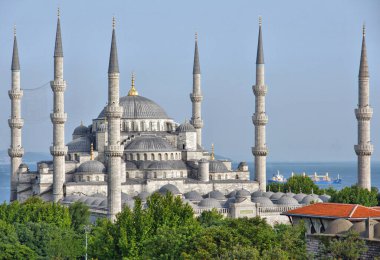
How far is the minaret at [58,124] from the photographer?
63344 mm

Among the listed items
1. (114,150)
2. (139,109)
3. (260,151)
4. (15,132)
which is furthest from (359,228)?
(139,109)

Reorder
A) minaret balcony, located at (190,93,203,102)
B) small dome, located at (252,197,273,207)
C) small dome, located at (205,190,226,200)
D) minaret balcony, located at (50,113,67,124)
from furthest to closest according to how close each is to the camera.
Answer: minaret balcony, located at (190,93,203,102) < small dome, located at (205,190,226,200) < minaret balcony, located at (50,113,67,124) < small dome, located at (252,197,273,207)

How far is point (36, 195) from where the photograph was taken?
216 ft

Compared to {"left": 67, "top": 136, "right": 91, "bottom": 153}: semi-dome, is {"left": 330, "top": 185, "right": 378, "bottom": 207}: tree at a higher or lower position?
lower

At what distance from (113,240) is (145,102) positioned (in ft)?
97.4

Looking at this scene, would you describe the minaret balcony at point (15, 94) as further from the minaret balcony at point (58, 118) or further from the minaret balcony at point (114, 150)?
the minaret balcony at point (114, 150)

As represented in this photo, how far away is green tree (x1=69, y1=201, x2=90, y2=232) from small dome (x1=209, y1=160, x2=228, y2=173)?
1471 cm

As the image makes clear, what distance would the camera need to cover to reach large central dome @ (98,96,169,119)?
72375 mm

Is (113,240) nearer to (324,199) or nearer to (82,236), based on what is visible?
(82,236)

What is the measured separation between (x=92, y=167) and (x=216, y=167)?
28.6ft

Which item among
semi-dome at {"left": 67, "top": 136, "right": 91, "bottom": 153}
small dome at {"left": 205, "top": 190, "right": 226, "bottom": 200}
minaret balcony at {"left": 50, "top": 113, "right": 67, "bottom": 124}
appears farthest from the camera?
semi-dome at {"left": 67, "top": 136, "right": 91, "bottom": 153}

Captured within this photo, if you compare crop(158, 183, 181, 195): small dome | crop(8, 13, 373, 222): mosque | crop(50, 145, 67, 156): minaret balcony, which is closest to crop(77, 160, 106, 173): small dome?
crop(8, 13, 373, 222): mosque

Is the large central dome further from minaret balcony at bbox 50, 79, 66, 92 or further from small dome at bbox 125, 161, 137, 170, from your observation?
minaret balcony at bbox 50, 79, 66, 92

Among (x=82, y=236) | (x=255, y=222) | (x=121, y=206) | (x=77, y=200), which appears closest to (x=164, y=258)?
(x=255, y=222)
